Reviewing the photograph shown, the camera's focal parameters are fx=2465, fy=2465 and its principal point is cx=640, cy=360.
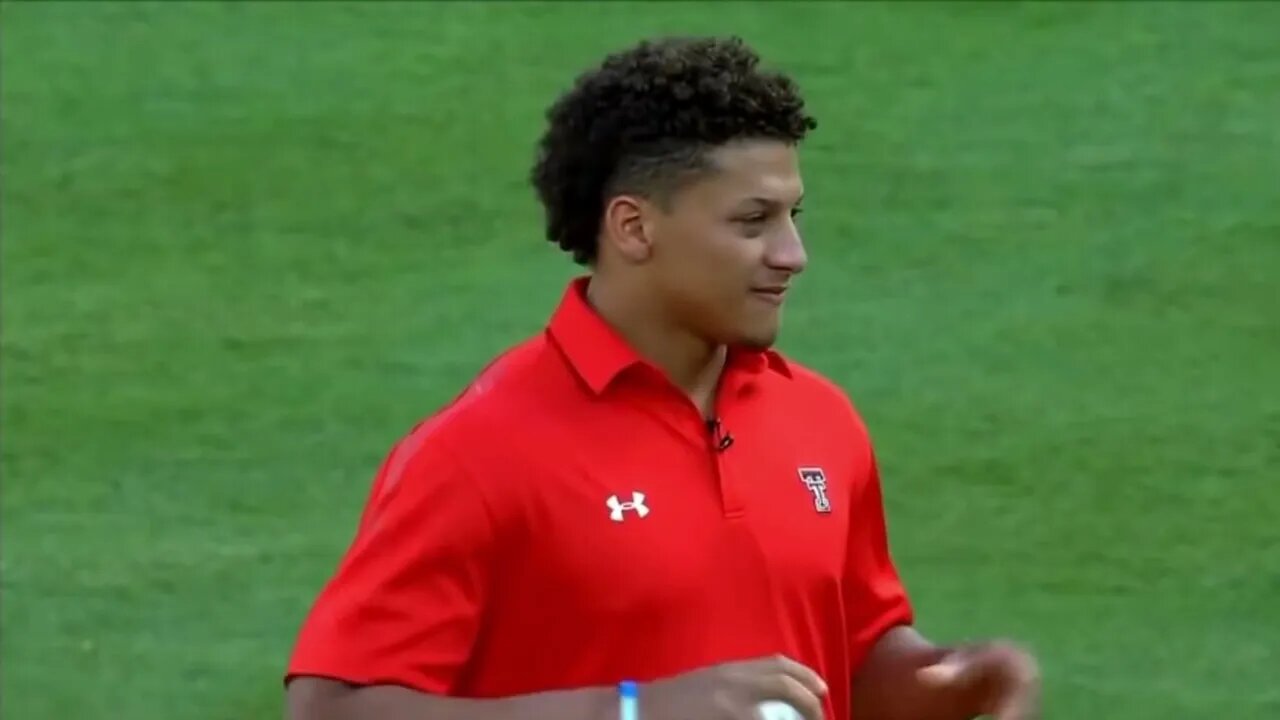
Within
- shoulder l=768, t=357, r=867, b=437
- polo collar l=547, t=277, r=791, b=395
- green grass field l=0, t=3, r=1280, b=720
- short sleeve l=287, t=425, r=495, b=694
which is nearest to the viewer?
short sleeve l=287, t=425, r=495, b=694

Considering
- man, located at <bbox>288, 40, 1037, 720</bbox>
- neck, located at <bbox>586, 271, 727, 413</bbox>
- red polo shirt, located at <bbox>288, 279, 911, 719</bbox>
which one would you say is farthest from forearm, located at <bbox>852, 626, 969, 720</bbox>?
neck, located at <bbox>586, 271, 727, 413</bbox>

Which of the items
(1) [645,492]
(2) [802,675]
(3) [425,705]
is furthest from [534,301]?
(2) [802,675]

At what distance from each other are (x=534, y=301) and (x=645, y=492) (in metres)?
4.88

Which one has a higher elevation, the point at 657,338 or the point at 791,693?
the point at 657,338

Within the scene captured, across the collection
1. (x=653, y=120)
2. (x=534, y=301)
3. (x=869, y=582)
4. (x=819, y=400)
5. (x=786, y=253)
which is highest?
(x=653, y=120)

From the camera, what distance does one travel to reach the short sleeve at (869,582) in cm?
314

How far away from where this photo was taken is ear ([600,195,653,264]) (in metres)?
2.89

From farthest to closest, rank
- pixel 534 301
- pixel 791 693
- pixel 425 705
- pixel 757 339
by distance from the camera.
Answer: pixel 534 301
pixel 757 339
pixel 425 705
pixel 791 693

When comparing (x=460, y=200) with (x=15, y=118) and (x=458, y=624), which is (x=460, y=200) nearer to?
(x=15, y=118)

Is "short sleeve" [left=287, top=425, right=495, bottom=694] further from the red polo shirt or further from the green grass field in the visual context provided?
the green grass field

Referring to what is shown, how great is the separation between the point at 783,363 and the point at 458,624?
0.61m

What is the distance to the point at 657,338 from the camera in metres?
2.93

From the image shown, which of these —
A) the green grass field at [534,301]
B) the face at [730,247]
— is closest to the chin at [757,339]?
the face at [730,247]

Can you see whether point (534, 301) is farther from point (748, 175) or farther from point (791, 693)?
point (791, 693)
